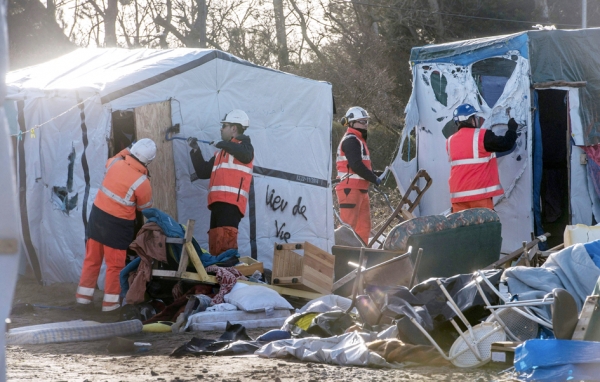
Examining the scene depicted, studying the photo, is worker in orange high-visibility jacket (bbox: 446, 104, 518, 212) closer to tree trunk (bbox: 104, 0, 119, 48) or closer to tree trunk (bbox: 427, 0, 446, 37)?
tree trunk (bbox: 427, 0, 446, 37)

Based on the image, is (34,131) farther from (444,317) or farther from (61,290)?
(444,317)

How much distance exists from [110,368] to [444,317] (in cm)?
212

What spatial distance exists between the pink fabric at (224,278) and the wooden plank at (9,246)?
560cm

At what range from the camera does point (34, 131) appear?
8867 millimetres

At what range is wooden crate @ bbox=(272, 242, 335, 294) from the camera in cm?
768

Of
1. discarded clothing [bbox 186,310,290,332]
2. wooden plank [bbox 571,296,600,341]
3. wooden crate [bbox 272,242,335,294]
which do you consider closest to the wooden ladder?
wooden crate [bbox 272,242,335,294]

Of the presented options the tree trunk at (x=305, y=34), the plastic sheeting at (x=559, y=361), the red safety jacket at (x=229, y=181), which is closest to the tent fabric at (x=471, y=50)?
the red safety jacket at (x=229, y=181)

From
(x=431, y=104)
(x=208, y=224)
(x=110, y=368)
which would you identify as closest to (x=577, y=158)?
(x=431, y=104)

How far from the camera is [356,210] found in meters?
9.70

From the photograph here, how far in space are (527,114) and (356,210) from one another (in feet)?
7.65

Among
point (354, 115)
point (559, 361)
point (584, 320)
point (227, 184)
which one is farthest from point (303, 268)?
point (559, 361)

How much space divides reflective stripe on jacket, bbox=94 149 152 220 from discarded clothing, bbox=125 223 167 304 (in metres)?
0.42

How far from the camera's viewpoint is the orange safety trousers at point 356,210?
9680 millimetres

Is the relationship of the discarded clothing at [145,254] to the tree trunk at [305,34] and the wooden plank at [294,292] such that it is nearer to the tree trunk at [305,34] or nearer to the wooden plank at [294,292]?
the wooden plank at [294,292]
